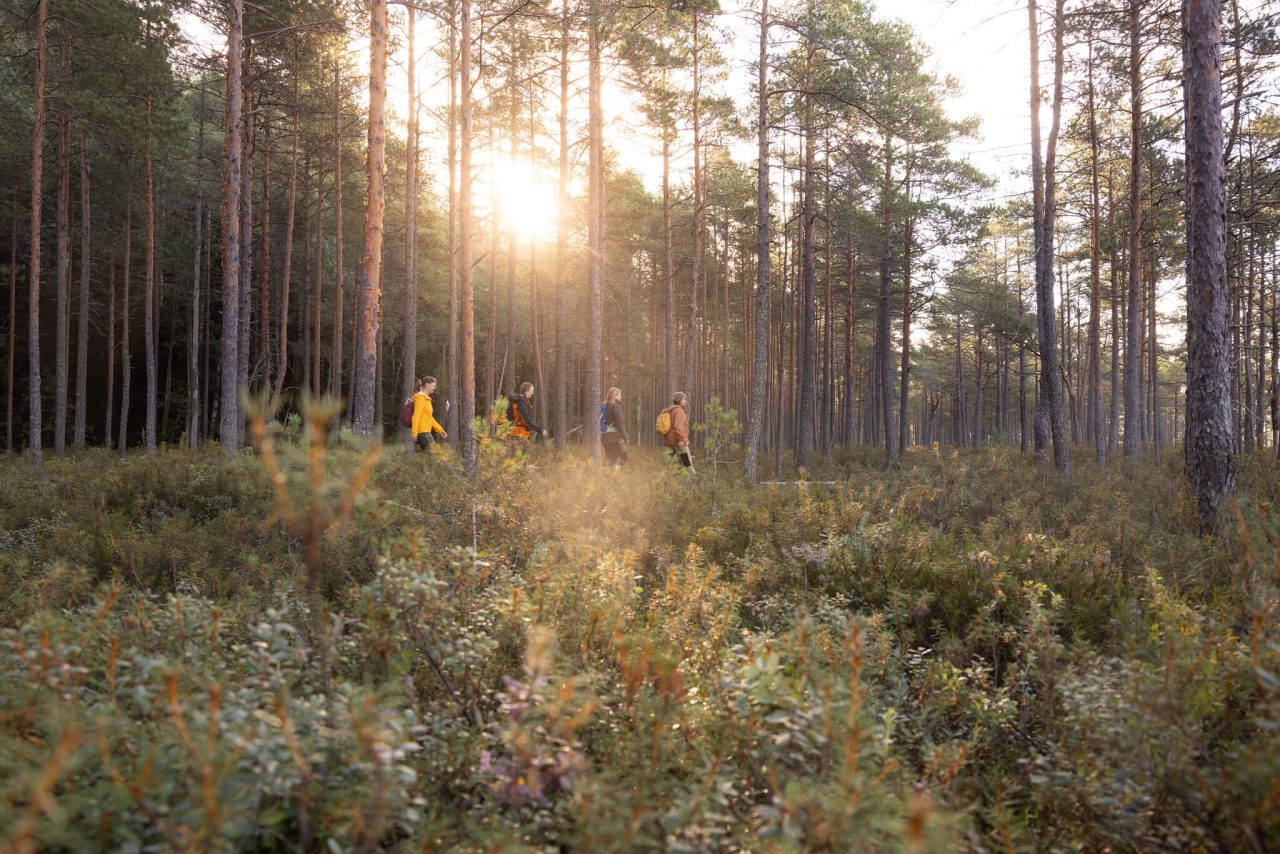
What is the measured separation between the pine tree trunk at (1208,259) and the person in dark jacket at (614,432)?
26.7 feet

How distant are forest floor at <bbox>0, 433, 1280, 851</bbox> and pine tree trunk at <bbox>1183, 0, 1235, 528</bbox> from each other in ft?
5.52

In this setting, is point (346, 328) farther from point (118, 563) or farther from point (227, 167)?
point (118, 563)

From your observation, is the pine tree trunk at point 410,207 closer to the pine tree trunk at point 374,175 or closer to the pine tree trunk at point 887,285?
the pine tree trunk at point 374,175

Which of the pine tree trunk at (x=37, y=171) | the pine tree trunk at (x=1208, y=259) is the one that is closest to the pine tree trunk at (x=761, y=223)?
the pine tree trunk at (x=1208, y=259)

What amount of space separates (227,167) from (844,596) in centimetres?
1416

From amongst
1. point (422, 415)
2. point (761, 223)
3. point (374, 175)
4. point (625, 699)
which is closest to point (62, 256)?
point (374, 175)

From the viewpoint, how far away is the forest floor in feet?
5.65

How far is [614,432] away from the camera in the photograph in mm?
12602

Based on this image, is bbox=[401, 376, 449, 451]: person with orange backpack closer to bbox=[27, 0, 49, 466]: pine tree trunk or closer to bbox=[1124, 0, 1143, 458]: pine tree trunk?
bbox=[27, 0, 49, 466]: pine tree trunk

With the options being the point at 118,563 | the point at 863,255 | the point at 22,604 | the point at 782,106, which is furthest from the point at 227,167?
the point at 863,255

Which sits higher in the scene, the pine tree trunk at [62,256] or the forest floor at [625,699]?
the pine tree trunk at [62,256]

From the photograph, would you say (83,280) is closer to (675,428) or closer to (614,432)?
(614,432)

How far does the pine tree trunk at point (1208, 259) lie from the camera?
6.94 metres

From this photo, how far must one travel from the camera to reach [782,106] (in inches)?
711
